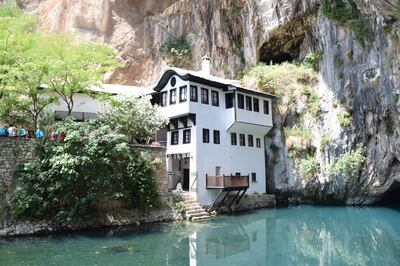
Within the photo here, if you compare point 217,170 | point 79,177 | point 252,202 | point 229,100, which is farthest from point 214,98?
point 79,177

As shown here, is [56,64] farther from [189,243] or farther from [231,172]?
[231,172]

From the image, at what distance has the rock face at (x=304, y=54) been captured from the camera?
969 inches

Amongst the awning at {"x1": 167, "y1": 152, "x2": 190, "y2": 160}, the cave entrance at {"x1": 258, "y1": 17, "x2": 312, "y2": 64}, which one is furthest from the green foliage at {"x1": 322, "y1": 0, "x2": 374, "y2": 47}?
the awning at {"x1": 167, "y1": 152, "x2": 190, "y2": 160}

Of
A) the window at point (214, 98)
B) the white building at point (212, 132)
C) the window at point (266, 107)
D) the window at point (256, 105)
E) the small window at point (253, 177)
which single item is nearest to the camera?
the white building at point (212, 132)

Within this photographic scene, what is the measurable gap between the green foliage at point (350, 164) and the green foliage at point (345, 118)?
1.91 m

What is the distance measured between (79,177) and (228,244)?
28.3 feet

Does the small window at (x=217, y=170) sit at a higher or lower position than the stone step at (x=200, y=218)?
higher

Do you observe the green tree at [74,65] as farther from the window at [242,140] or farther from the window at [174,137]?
the window at [242,140]

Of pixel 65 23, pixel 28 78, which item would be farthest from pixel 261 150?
pixel 65 23

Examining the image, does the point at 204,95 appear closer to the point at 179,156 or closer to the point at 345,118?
the point at 179,156

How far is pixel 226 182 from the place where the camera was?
24750 mm

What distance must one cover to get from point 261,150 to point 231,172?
4222mm

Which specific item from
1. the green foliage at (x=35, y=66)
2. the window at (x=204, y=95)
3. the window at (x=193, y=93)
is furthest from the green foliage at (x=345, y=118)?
the green foliage at (x=35, y=66)

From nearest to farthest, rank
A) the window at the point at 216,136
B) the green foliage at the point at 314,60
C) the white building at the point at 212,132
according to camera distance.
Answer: the white building at the point at 212,132 < the window at the point at 216,136 < the green foliage at the point at 314,60
